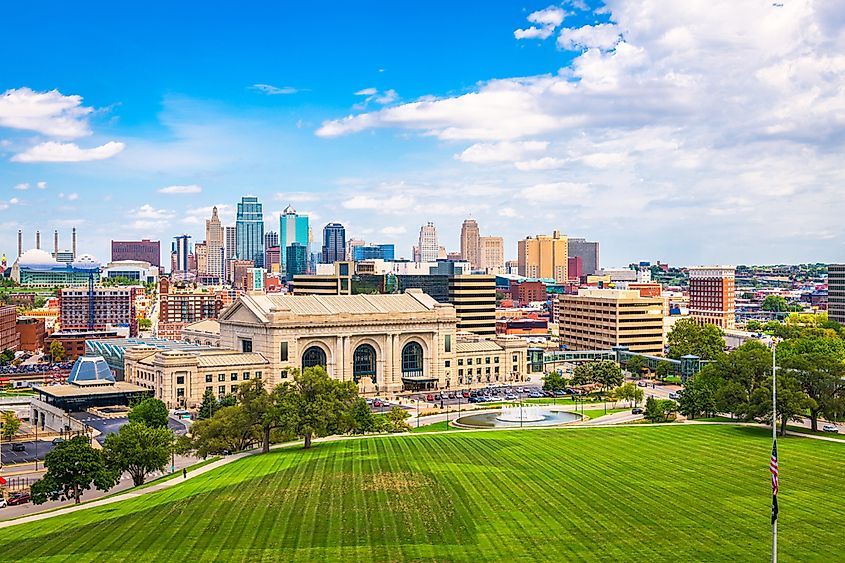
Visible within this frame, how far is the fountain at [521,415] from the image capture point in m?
107

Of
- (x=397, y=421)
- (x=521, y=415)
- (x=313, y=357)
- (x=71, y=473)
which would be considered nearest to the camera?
(x=71, y=473)

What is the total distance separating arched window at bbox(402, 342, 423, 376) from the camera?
476ft

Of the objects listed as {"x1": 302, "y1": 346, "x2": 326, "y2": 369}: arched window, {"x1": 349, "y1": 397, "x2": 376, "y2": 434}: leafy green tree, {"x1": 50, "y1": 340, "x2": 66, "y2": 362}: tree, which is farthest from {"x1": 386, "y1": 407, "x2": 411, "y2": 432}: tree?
{"x1": 50, "y1": 340, "x2": 66, "y2": 362}: tree

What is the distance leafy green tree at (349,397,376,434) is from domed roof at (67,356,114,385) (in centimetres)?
4192

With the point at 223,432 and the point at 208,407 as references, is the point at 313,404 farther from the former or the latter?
the point at 208,407

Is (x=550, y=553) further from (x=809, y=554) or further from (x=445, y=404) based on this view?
(x=445, y=404)

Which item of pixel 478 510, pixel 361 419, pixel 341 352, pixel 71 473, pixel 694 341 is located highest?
pixel 341 352

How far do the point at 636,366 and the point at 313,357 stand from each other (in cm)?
5519

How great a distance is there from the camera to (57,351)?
18625 centimetres

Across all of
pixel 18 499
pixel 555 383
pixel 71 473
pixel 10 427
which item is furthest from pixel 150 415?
pixel 555 383

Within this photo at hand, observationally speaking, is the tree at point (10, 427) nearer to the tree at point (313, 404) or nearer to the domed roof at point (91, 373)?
the domed roof at point (91, 373)

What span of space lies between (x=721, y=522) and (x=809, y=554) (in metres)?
7.10

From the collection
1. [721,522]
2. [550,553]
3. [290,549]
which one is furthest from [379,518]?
[721,522]

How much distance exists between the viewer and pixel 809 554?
50.8 m
